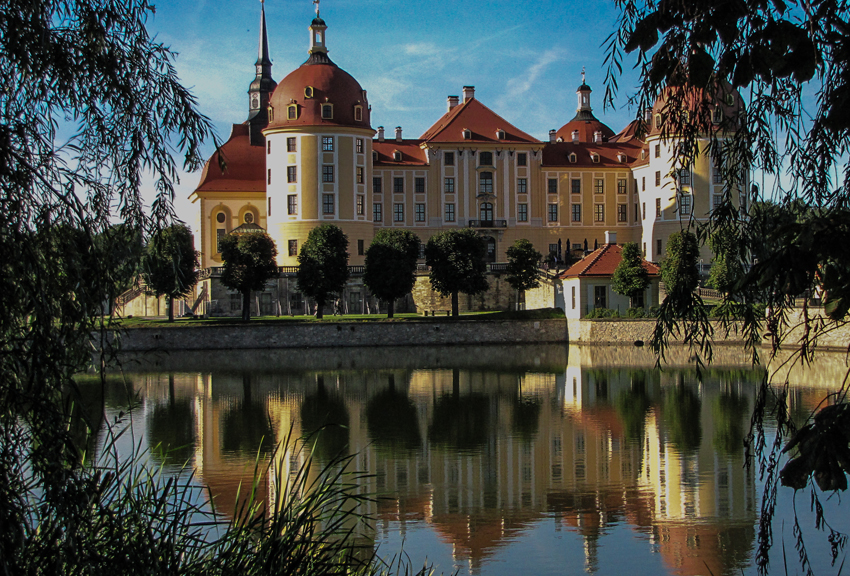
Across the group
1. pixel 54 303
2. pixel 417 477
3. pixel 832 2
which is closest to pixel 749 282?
pixel 832 2

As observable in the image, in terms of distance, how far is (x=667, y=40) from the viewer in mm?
4422

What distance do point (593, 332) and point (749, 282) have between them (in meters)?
35.0

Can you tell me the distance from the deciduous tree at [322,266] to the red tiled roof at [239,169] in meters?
12.0

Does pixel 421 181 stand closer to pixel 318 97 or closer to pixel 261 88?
pixel 318 97

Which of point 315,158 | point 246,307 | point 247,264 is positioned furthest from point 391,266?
point 315,158

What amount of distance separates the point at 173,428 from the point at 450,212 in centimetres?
3849

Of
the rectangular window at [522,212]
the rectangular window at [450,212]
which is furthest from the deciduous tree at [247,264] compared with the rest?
the rectangular window at [522,212]

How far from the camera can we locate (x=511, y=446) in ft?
53.0

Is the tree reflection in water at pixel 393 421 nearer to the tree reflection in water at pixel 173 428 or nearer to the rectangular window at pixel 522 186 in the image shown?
the tree reflection in water at pixel 173 428

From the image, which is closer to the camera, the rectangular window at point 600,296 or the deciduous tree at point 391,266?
the rectangular window at point 600,296

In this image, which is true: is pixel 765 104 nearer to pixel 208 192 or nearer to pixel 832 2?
pixel 832 2

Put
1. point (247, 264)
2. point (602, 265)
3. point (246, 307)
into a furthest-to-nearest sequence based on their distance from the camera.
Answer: point (247, 264) → point (246, 307) → point (602, 265)

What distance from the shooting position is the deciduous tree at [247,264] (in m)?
42.0

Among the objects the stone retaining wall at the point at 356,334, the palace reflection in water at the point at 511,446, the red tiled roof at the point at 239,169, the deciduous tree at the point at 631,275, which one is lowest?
the palace reflection in water at the point at 511,446
